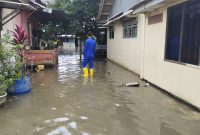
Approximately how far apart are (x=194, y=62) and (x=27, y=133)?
4067 mm

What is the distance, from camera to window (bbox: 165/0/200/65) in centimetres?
572

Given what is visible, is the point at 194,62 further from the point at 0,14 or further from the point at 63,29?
the point at 63,29

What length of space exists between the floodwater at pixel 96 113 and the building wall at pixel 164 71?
0.99ft

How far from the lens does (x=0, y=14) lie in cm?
874

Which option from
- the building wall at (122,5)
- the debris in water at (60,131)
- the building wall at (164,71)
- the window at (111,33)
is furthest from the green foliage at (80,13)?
the debris in water at (60,131)

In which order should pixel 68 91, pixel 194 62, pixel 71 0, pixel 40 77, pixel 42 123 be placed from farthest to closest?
pixel 71 0 → pixel 40 77 → pixel 68 91 → pixel 194 62 → pixel 42 123

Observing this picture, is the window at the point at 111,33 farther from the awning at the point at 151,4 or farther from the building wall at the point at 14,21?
the awning at the point at 151,4

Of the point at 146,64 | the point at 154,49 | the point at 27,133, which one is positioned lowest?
the point at 27,133

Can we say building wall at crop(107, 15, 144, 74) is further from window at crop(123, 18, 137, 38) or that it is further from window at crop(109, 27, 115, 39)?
window at crop(109, 27, 115, 39)

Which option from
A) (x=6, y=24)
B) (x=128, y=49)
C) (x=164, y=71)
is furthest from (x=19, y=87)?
(x=128, y=49)

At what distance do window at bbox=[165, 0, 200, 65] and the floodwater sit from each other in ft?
4.04

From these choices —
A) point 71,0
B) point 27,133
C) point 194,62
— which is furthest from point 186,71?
point 71,0

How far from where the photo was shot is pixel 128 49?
12.7m

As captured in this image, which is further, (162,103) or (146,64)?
(146,64)
